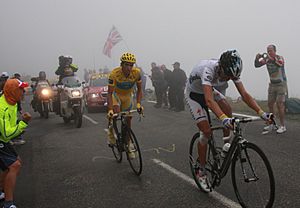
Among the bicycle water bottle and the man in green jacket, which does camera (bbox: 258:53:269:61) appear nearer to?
the bicycle water bottle

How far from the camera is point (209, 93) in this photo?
3977 millimetres

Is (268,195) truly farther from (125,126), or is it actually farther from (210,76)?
(125,126)

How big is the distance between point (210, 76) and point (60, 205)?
275 centimetres

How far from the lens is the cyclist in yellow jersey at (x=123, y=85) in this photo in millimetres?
5824

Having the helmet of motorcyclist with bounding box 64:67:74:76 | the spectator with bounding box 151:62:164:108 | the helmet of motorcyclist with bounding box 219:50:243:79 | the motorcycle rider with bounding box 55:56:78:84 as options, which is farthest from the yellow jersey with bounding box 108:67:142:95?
the spectator with bounding box 151:62:164:108

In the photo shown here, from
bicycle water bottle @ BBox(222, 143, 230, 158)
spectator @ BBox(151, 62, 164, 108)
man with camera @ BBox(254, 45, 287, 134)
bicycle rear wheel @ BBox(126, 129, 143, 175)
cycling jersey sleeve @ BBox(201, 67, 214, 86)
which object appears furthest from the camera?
spectator @ BBox(151, 62, 164, 108)

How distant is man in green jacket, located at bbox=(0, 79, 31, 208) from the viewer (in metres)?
3.92

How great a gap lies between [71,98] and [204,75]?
7.50 meters

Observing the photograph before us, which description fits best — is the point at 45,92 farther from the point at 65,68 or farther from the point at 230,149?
the point at 230,149

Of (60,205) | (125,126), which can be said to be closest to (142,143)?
(125,126)

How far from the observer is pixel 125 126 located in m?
5.86

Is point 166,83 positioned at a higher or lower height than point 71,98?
higher

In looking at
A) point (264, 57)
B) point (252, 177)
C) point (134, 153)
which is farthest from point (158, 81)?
point (252, 177)

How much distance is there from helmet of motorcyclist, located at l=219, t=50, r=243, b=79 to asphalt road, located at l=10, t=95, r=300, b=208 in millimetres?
1689
